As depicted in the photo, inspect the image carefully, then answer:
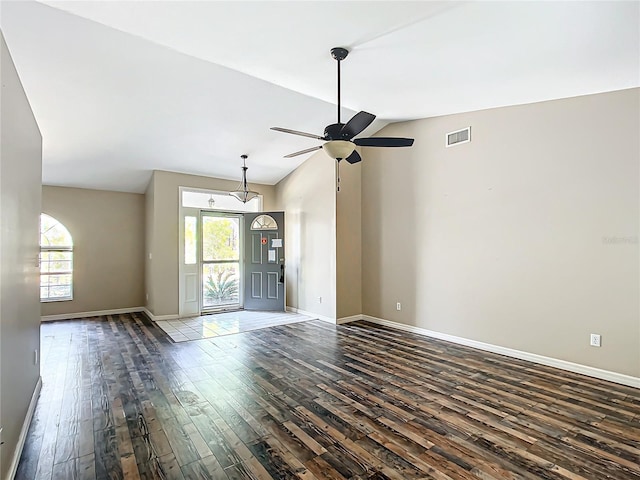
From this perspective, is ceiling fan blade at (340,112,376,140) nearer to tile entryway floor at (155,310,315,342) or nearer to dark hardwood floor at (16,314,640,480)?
dark hardwood floor at (16,314,640,480)

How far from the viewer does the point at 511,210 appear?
444 cm

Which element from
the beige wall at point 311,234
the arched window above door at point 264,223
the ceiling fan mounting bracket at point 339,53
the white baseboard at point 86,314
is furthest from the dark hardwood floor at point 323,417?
the arched window above door at point 264,223

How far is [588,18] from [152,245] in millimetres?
6942

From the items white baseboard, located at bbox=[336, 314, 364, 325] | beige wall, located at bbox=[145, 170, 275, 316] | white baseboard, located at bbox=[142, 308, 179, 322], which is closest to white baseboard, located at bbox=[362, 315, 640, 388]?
white baseboard, located at bbox=[336, 314, 364, 325]

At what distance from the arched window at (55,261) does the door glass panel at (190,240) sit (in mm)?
2330

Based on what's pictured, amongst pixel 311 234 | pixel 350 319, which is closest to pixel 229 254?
pixel 311 234

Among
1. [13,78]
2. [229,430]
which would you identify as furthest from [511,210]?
[13,78]

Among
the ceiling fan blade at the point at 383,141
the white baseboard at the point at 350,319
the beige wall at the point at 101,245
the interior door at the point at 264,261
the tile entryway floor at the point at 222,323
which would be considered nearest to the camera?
the ceiling fan blade at the point at 383,141

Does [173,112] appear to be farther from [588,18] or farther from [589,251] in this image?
[589,251]

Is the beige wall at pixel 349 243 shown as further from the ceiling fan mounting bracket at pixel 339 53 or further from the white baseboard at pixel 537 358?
the ceiling fan mounting bracket at pixel 339 53

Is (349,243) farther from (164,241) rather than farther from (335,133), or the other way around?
(164,241)

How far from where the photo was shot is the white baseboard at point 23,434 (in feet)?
7.01

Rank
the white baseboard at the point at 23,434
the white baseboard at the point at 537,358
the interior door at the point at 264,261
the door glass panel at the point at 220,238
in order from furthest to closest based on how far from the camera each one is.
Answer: the interior door at the point at 264,261 → the door glass panel at the point at 220,238 → the white baseboard at the point at 537,358 → the white baseboard at the point at 23,434

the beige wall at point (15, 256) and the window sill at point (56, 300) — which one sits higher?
the beige wall at point (15, 256)
